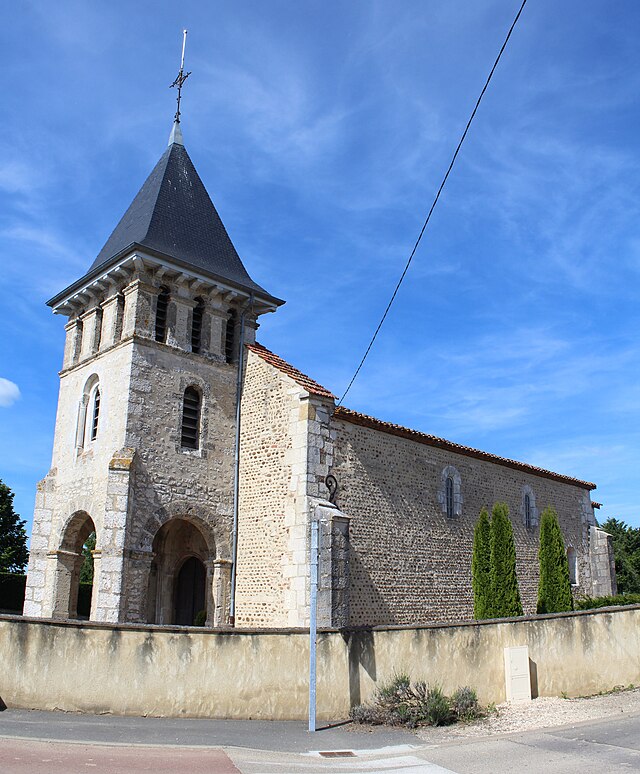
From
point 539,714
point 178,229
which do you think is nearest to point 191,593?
point 178,229

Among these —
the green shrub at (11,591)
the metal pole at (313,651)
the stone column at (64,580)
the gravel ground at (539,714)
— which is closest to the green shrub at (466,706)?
the gravel ground at (539,714)

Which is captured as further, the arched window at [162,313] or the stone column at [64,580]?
the arched window at [162,313]

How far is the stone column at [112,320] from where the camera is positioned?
16.8 m

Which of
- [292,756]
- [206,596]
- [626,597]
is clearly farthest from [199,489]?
[626,597]

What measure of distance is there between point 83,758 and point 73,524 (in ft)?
31.4

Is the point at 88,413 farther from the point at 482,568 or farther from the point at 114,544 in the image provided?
the point at 482,568

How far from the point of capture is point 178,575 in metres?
17.8

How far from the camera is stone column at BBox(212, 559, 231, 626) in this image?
51.4 feet

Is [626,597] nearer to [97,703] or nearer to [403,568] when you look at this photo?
[403,568]

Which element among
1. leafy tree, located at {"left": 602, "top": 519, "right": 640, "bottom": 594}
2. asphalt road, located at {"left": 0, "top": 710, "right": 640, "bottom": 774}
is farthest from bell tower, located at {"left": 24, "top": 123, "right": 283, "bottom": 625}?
leafy tree, located at {"left": 602, "top": 519, "right": 640, "bottom": 594}

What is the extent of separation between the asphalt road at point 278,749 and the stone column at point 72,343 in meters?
10.3

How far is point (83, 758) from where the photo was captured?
302 inches

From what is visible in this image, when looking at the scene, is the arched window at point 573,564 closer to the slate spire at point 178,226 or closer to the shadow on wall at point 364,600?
the shadow on wall at point 364,600

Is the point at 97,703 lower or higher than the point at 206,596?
lower
